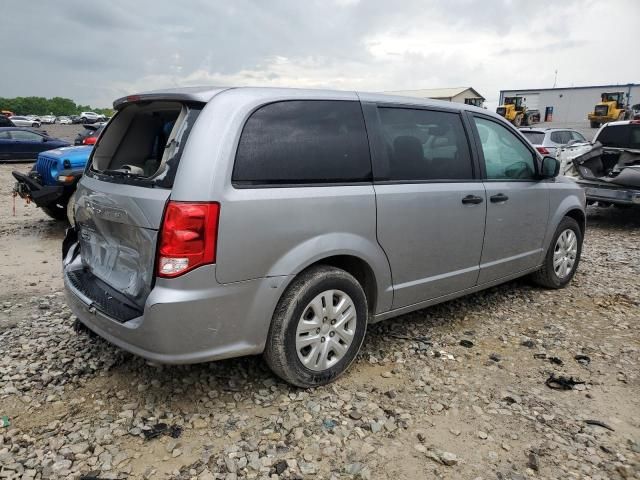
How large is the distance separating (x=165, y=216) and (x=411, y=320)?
8.00 ft

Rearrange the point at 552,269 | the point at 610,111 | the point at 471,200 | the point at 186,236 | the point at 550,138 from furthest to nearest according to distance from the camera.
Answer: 1. the point at 610,111
2. the point at 550,138
3. the point at 552,269
4. the point at 471,200
5. the point at 186,236

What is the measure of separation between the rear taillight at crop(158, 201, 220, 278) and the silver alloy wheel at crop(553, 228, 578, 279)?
12.1 feet

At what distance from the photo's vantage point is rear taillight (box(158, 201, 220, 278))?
2434 mm

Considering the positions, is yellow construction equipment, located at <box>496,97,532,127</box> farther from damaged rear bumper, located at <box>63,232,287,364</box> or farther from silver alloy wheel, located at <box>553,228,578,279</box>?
damaged rear bumper, located at <box>63,232,287,364</box>

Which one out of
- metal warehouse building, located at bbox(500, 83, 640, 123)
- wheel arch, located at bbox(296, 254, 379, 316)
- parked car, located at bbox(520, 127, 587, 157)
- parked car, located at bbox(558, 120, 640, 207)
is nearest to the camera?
wheel arch, located at bbox(296, 254, 379, 316)

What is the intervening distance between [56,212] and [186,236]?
20.6ft

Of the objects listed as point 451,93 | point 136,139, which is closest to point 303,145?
point 136,139

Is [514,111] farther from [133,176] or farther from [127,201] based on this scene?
[127,201]

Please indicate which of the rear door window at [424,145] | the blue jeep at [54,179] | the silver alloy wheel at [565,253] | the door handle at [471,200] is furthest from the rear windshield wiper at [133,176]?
the blue jeep at [54,179]

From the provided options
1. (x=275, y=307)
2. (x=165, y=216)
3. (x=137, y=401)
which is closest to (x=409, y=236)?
(x=275, y=307)

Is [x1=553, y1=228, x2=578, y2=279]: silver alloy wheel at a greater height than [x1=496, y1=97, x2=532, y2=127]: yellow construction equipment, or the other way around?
[x1=496, y1=97, x2=532, y2=127]: yellow construction equipment

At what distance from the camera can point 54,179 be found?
23.6ft

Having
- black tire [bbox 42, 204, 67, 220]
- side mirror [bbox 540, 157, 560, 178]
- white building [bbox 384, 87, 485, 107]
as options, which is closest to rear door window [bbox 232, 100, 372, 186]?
side mirror [bbox 540, 157, 560, 178]

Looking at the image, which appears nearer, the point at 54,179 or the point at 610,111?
the point at 54,179
